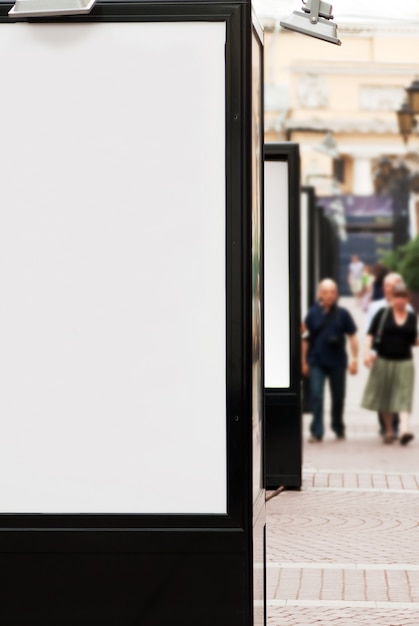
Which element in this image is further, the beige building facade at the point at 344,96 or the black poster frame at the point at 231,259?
the beige building facade at the point at 344,96

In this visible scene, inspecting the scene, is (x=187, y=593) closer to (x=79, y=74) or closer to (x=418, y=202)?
(x=79, y=74)

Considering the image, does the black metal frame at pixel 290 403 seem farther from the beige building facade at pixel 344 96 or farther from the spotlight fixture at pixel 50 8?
the spotlight fixture at pixel 50 8

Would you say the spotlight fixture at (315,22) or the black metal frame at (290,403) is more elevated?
the spotlight fixture at (315,22)

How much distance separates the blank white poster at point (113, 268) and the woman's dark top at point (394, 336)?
36.3 feet

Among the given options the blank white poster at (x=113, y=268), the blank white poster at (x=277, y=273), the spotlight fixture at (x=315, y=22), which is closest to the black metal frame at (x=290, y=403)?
the blank white poster at (x=277, y=273)

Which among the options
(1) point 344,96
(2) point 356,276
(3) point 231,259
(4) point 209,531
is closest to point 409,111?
(3) point 231,259

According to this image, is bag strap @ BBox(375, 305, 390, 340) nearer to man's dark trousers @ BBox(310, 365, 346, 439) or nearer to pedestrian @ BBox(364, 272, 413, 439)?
pedestrian @ BBox(364, 272, 413, 439)

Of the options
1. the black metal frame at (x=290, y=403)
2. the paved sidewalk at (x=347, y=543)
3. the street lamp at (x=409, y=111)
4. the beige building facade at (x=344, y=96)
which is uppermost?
the beige building facade at (x=344, y=96)

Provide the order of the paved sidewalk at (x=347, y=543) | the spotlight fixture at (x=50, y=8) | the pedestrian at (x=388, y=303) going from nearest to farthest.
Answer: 1. the spotlight fixture at (x=50, y=8)
2. the paved sidewalk at (x=347, y=543)
3. the pedestrian at (x=388, y=303)

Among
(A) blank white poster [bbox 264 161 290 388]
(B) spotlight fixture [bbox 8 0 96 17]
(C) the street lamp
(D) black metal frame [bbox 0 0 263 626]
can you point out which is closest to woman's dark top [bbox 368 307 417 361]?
(C) the street lamp

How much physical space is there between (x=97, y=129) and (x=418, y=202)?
49.6 metres

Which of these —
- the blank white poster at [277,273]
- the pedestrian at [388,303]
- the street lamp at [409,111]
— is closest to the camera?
the blank white poster at [277,273]

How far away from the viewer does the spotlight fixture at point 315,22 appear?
7.70m

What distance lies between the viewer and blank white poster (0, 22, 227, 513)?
496 centimetres
